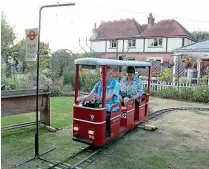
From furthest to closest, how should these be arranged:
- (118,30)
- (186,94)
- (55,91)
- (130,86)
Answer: (118,30) → (186,94) → (55,91) → (130,86)

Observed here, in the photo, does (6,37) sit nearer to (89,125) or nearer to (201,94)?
(201,94)

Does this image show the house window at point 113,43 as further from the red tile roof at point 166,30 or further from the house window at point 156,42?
the house window at point 156,42

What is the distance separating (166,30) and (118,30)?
5531 millimetres

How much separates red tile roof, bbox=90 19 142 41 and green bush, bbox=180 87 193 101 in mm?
14256

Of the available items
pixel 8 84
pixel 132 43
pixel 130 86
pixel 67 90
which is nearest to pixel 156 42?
pixel 132 43

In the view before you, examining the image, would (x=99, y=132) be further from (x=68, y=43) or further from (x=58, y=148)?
(x=68, y=43)

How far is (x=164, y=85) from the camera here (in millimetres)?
12758

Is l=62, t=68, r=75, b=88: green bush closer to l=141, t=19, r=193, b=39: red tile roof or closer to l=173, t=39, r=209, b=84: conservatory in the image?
l=173, t=39, r=209, b=84: conservatory

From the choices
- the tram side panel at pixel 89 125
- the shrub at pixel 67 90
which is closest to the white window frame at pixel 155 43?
the shrub at pixel 67 90

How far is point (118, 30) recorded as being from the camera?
87.7 feet

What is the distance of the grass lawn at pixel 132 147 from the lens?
13.6 feet

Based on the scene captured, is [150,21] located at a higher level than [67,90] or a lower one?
higher

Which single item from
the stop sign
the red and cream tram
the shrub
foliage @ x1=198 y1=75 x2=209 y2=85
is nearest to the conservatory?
foliage @ x1=198 y1=75 x2=209 y2=85

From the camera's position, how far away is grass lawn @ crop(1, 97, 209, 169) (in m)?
4.14
